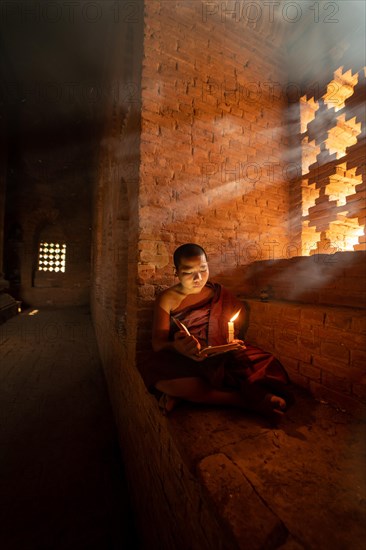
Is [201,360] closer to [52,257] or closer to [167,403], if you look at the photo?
[167,403]

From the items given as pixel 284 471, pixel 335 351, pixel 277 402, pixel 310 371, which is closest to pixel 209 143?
pixel 335 351

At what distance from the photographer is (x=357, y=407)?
1.81 metres

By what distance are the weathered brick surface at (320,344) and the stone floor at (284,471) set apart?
23cm

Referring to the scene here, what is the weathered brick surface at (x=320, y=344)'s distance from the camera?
1.84 metres

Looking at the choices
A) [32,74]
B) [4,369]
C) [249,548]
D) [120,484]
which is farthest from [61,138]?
[249,548]

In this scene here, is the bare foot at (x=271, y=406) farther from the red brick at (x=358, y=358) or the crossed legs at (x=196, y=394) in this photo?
the red brick at (x=358, y=358)

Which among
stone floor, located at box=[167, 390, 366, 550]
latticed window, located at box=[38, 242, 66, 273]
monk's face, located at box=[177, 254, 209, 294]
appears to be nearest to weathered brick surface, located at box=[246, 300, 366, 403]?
stone floor, located at box=[167, 390, 366, 550]

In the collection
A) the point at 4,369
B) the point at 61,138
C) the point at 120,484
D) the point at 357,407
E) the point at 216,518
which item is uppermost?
the point at 61,138

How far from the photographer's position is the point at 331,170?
13.2ft

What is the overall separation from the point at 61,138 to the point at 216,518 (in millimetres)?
16039

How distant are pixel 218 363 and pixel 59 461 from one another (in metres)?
2.68

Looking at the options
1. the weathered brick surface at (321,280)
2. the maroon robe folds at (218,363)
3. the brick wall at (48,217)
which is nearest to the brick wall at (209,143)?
the weathered brick surface at (321,280)

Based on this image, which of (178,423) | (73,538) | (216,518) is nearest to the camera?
(216,518)

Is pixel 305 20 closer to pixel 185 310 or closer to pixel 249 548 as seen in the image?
pixel 185 310
